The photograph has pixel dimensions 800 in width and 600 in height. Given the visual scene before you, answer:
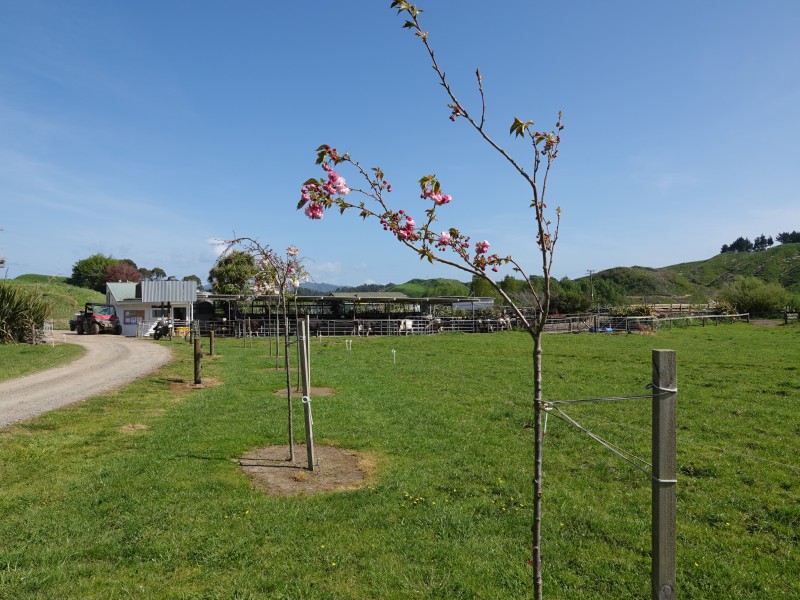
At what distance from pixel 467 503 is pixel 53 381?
41.5 ft

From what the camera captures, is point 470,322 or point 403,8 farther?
point 470,322

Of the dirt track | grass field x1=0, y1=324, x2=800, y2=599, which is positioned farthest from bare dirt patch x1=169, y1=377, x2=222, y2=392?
grass field x1=0, y1=324, x2=800, y2=599

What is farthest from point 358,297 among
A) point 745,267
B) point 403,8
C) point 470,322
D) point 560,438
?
point 745,267

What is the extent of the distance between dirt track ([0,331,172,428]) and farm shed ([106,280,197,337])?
495 inches

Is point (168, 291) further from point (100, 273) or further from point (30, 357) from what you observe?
point (100, 273)

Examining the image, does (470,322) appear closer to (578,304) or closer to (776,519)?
(578,304)

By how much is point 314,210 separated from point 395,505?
3392 mm

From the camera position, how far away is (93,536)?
4.54 m

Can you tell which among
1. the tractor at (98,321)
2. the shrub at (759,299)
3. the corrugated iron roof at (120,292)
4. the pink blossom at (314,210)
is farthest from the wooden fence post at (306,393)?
the shrub at (759,299)

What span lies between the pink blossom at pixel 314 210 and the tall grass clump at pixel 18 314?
24.9m

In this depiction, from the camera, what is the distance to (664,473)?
8.27ft

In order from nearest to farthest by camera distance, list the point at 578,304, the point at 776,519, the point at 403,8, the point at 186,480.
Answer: the point at 403,8, the point at 776,519, the point at 186,480, the point at 578,304

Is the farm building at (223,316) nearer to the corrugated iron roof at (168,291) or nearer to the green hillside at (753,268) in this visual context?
the corrugated iron roof at (168,291)

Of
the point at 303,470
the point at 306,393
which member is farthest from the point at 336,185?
the point at 303,470
